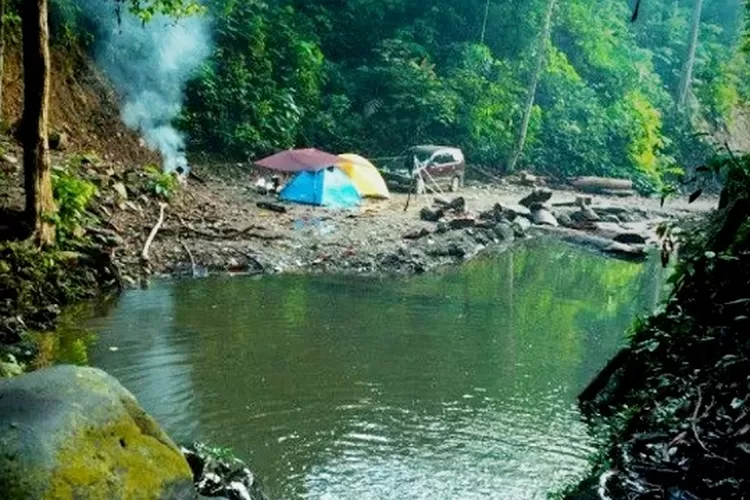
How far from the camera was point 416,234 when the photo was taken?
70.7ft

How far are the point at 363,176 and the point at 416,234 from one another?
15.6 feet

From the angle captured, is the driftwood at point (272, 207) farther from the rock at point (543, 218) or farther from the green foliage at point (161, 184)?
the rock at point (543, 218)

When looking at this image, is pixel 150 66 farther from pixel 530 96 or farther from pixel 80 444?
pixel 80 444

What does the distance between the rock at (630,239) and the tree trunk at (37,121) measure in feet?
57.7

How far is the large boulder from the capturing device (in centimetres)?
513

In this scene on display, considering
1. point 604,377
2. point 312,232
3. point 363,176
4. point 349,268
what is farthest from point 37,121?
point 363,176

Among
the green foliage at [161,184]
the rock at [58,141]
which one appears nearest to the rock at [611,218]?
the green foliage at [161,184]

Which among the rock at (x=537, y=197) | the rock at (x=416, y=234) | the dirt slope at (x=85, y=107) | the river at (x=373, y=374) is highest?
the dirt slope at (x=85, y=107)

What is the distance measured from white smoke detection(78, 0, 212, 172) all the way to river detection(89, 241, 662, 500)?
29.6 ft

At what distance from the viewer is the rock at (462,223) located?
77.1ft

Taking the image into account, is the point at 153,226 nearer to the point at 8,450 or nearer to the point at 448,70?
the point at 8,450

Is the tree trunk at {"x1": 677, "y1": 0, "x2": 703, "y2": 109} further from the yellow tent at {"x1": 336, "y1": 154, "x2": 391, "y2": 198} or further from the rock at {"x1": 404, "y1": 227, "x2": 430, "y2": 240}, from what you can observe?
the rock at {"x1": 404, "y1": 227, "x2": 430, "y2": 240}

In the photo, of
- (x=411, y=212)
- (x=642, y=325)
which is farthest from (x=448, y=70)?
(x=642, y=325)

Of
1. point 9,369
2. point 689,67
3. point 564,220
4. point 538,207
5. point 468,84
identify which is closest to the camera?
point 9,369
